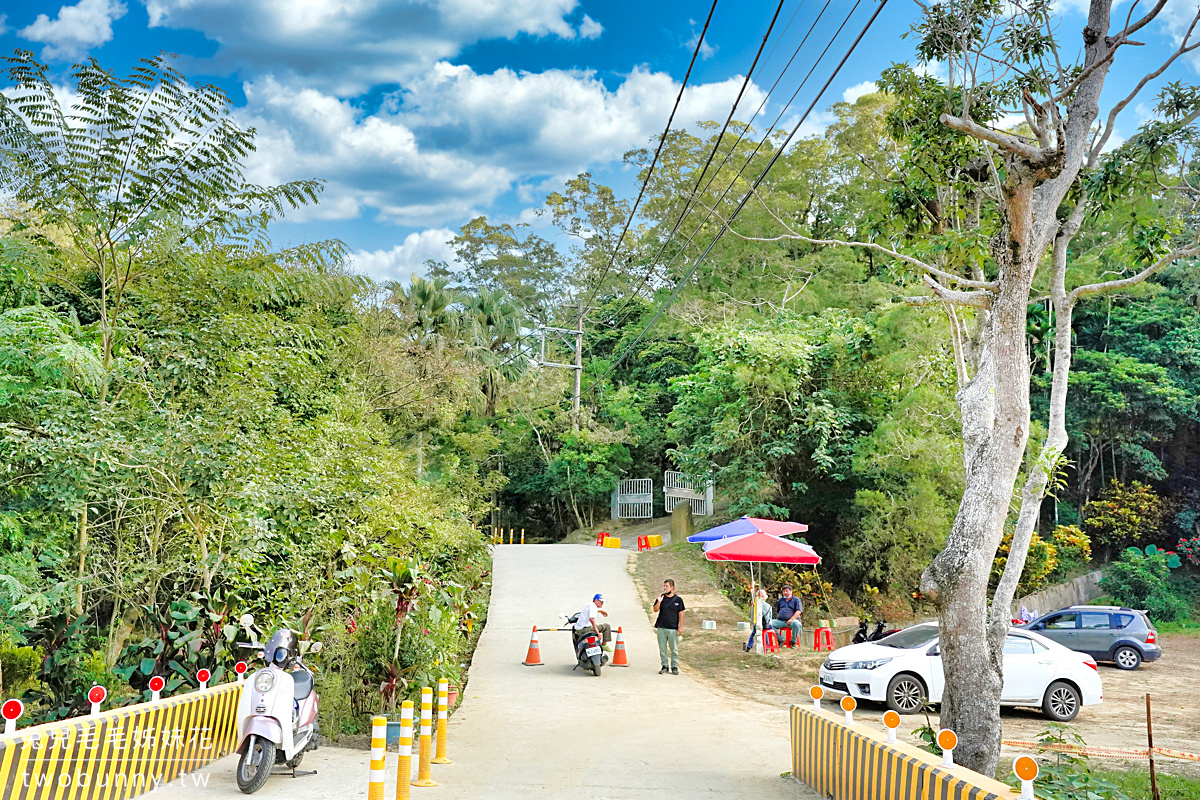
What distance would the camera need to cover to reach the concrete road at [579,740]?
7398mm

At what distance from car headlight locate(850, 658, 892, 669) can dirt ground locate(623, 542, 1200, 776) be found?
696 millimetres

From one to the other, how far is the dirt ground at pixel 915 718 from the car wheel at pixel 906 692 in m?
0.29

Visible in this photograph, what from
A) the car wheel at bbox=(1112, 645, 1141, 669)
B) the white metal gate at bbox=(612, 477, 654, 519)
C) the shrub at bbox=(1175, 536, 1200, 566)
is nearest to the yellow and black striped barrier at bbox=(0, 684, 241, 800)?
the car wheel at bbox=(1112, 645, 1141, 669)

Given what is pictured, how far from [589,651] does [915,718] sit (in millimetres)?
5127

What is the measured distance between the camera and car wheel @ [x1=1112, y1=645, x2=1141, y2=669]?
20.1 metres

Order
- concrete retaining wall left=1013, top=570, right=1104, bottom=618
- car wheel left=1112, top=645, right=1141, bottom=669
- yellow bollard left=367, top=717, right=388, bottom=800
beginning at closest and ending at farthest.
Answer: yellow bollard left=367, top=717, right=388, bottom=800, car wheel left=1112, top=645, right=1141, bottom=669, concrete retaining wall left=1013, top=570, right=1104, bottom=618

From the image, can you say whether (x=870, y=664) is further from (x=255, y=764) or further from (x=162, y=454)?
(x=162, y=454)

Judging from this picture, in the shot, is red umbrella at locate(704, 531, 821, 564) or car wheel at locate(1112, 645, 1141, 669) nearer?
red umbrella at locate(704, 531, 821, 564)

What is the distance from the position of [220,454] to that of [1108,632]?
20480mm

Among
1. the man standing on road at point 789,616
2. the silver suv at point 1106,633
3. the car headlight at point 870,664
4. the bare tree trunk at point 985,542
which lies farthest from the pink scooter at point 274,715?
the silver suv at point 1106,633

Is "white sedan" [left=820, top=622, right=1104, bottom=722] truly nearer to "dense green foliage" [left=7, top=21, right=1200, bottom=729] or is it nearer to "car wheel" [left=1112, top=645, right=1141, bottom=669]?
"dense green foliage" [left=7, top=21, right=1200, bottom=729]

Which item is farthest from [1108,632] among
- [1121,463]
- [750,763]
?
[750,763]

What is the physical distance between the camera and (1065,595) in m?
28.3

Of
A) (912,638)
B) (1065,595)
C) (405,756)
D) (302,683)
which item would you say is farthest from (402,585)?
(1065,595)
